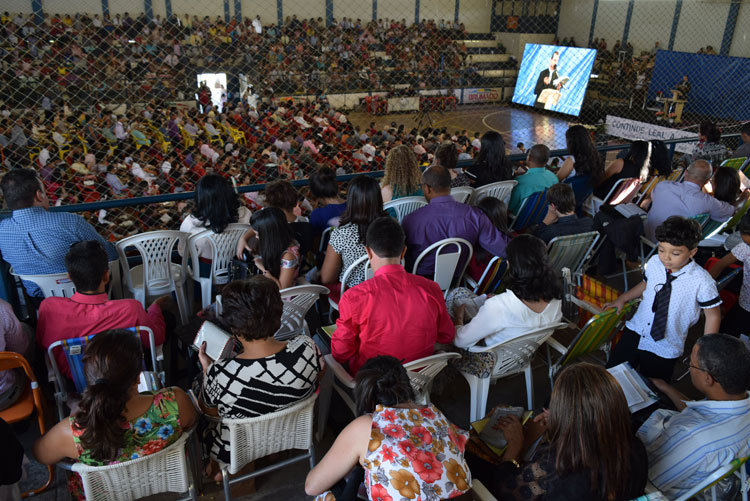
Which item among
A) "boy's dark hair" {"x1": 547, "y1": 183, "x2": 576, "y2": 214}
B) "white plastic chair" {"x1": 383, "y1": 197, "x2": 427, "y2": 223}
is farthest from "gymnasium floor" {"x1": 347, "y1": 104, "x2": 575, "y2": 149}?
"boy's dark hair" {"x1": 547, "y1": 183, "x2": 576, "y2": 214}

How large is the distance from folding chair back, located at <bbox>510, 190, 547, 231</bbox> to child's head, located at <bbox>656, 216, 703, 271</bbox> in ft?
5.12

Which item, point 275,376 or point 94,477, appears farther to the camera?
point 275,376

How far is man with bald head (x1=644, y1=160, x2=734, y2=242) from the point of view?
11.3ft

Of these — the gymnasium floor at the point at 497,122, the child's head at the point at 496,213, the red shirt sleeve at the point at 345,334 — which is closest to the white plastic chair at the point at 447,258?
the child's head at the point at 496,213

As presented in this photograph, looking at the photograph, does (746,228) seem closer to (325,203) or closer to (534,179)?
(534,179)

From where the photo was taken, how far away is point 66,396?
2037 mm

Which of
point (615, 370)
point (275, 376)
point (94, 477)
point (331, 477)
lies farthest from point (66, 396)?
point (615, 370)

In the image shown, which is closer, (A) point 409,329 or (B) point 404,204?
(A) point 409,329

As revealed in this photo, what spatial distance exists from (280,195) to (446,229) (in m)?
0.95

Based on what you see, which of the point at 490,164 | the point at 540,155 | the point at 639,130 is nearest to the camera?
the point at 540,155

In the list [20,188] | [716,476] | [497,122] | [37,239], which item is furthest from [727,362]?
[497,122]

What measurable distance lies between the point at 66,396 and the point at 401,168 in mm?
2430

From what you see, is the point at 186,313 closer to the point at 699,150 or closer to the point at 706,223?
the point at 706,223

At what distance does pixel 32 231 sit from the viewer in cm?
259
